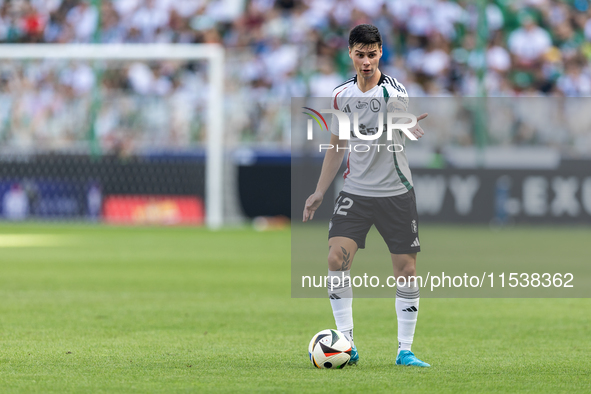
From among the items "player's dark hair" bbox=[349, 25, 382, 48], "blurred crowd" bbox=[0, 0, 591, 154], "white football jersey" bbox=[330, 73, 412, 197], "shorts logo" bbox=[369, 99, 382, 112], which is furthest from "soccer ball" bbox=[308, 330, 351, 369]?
"blurred crowd" bbox=[0, 0, 591, 154]

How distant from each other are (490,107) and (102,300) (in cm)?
1344

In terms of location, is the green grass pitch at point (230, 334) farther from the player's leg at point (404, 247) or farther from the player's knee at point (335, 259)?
the player's knee at point (335, 259)

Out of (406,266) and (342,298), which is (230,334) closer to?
(342,298)

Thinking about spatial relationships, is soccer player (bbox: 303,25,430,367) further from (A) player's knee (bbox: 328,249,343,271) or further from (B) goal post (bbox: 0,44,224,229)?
(B) goal post (bbox: 0,44,224,229)

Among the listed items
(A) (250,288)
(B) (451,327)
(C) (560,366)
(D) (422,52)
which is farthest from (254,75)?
(C) (560,366)

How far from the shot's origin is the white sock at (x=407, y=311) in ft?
19.2

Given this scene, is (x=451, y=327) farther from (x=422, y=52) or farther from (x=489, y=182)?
(x=422, y=52)

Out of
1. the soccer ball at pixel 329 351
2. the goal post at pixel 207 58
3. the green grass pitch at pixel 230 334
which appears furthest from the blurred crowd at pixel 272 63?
the soccer ball at pixel 329 351

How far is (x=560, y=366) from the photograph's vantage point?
574 centimetres

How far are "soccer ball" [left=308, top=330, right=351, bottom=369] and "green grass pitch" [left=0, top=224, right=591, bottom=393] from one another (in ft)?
0.32

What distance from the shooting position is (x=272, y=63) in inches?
917

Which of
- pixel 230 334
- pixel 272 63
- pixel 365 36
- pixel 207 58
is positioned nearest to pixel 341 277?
pixel 365 36

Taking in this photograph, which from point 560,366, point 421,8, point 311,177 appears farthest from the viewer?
point 421,8

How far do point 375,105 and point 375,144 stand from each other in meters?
0.23
